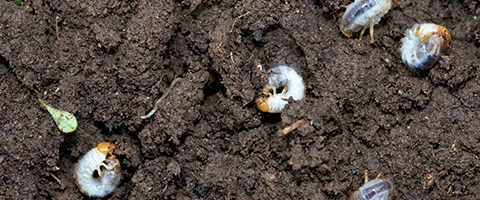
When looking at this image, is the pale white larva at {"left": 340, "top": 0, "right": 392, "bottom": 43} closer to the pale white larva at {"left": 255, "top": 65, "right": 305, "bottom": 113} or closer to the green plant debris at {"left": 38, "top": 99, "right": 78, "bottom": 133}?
the pale white larva at {"left": 255, "top": 65, "right": 305, "bottom": 113}

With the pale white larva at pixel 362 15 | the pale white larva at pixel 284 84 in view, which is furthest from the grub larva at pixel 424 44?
the pale white larva at pixel 284 84

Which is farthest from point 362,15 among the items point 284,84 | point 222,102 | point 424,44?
point 222,102

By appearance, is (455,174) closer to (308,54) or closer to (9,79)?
(308,54)

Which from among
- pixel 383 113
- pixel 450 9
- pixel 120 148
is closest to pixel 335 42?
pixel 383 113

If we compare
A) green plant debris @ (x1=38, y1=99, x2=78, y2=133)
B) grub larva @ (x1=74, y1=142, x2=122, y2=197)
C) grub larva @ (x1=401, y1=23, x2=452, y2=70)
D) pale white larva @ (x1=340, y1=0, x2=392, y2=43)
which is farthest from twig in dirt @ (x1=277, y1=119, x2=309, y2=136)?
green plant debris @ (x1=38, y1=99, x2=78, y2=133)

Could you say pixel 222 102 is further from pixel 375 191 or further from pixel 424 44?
pixel 424 44

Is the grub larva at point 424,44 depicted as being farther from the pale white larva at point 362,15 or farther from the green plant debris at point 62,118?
the green plant debris at point 62,118
